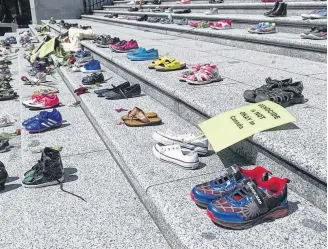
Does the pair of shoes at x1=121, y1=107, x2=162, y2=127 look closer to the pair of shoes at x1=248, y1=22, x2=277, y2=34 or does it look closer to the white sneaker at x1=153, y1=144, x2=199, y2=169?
the white sneaker at x1=153, y1=144, x2=199, y2=169

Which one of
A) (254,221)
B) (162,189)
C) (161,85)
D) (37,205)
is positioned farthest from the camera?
(161,85)

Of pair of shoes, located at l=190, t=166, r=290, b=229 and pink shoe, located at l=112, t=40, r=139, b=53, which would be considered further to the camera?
pink shoe, located at l=112, t=40, r=139, b=53

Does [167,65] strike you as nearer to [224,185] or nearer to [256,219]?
[224,185]

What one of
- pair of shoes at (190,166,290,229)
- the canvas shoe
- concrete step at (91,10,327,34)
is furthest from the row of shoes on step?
concrete step at (91,10,327,34)

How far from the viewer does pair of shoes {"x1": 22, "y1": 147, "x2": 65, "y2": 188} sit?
10.2 ft

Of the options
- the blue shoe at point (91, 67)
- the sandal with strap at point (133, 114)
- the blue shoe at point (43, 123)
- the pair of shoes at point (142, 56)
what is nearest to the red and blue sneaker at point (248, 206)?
the sandal with strap at point (133, 114)

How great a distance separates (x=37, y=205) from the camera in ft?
9.24

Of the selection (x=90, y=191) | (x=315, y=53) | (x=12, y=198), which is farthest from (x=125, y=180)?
(x=315, y=53)

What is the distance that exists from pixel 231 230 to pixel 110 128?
2.00 meters

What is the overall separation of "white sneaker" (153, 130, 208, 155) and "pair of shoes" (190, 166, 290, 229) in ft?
2.42

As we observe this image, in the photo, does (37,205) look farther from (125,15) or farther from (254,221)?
(125,15)

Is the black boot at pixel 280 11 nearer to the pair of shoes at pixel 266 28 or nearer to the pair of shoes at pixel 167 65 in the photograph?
the pair of shoes at pixel 266 28

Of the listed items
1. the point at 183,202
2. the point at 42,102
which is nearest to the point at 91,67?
the point at 42,102

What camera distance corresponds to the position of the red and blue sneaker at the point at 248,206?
201 cm
